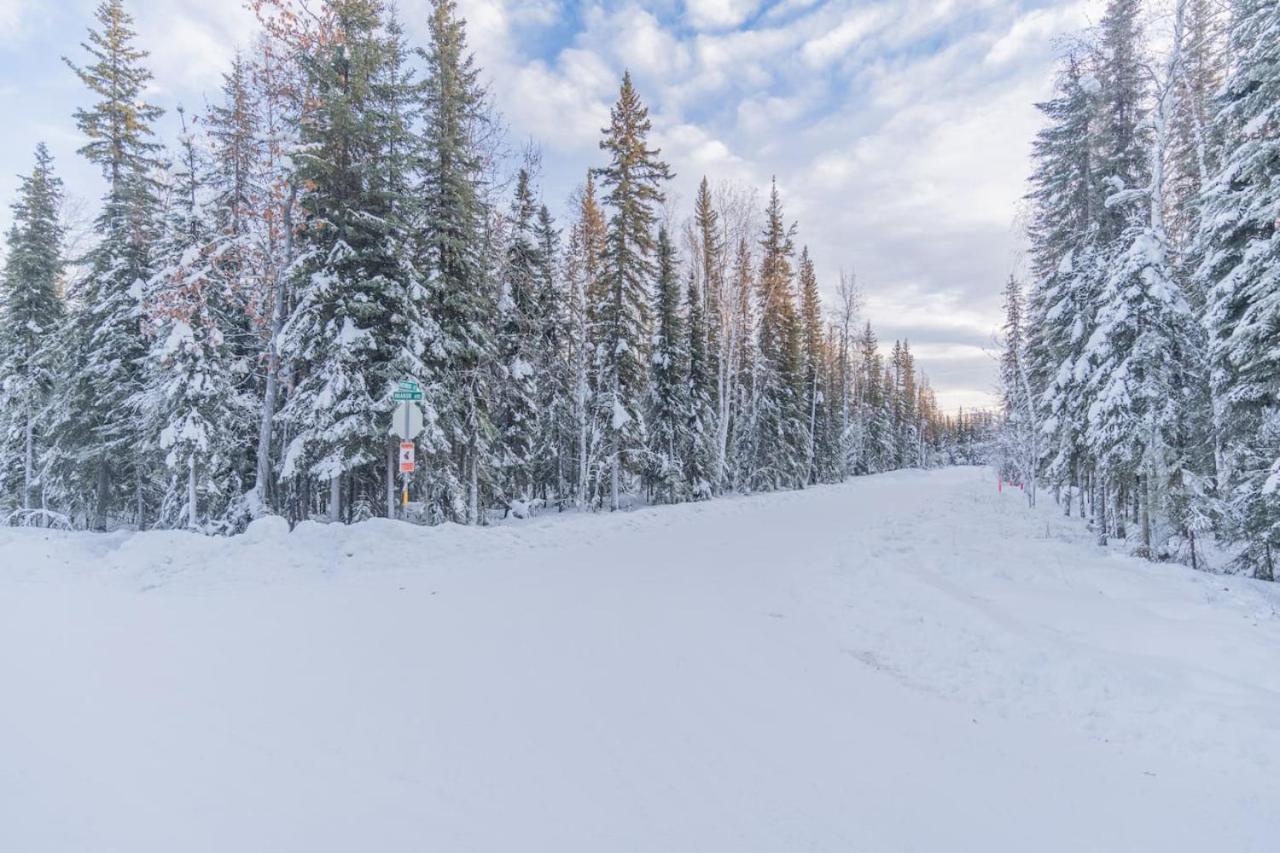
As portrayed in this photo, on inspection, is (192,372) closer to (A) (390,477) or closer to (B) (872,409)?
(A) (390,477)

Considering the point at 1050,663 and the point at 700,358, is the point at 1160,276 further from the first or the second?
the point at 700,358

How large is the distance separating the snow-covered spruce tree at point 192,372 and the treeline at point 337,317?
87 millimetres

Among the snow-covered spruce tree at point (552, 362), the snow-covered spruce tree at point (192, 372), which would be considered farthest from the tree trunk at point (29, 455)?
the snow-covered spruce tree at point (552, 362)

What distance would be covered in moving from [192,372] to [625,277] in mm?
13138

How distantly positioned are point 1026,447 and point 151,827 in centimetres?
3810

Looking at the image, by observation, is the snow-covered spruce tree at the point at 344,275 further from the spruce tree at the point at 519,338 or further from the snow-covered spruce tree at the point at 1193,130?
the snow-covered spruce tree at the point at 1193,130

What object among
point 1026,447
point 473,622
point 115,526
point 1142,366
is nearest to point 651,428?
point 1142,366

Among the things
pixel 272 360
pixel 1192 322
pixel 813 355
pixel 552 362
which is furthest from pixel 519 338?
pixel 813 355

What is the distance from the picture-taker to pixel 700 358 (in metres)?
26.3

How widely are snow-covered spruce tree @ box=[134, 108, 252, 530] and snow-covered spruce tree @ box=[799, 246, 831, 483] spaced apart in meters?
31.3

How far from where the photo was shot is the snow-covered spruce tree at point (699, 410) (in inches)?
972

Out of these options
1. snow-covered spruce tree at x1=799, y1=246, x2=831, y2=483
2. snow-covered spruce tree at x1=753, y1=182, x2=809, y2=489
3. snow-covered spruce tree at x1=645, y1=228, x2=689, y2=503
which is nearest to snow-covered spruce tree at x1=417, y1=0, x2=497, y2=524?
snow-covered spruce tree at x1=645, y1=228, x2=689, y2=503

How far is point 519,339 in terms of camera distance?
63.7ft

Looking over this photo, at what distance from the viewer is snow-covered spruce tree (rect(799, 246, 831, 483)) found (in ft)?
128
